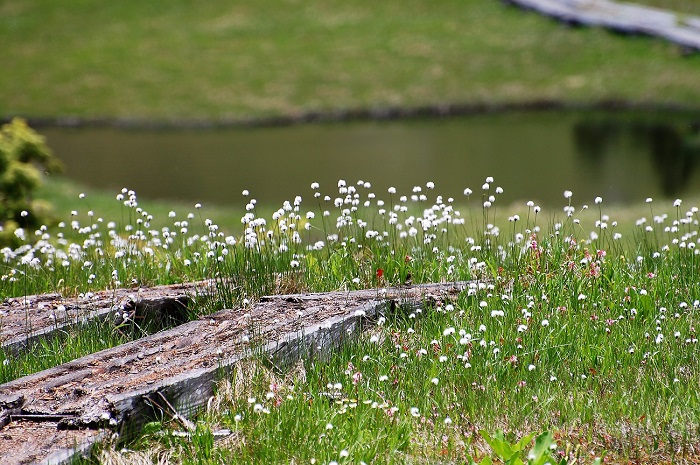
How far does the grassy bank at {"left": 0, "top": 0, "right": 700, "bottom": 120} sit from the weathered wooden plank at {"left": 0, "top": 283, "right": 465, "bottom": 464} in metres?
37.4

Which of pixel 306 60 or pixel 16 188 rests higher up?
pixel 306 60

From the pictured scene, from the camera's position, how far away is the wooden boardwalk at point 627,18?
46344 millimetres

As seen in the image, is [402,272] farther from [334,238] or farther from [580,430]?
[580,430]

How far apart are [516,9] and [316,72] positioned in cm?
1596

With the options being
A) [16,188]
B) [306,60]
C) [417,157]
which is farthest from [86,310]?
[306,60]

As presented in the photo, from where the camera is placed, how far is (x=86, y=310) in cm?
738

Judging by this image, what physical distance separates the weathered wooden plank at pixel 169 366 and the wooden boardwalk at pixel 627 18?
43115 mm

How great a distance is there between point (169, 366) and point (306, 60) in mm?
49014

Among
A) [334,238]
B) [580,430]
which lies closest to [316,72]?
[334,238]

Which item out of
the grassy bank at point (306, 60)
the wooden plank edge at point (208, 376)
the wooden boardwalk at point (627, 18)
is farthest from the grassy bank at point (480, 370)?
the wooden boardwalk at point (627, 18)

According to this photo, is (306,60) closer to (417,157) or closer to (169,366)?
(417,157)

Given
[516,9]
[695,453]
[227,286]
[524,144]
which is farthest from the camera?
[516,9]

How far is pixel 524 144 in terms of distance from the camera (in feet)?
111

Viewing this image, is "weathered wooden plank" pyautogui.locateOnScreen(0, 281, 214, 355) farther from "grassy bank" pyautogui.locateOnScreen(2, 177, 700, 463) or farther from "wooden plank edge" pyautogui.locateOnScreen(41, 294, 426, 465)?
"wooden plank edge" pyautogui.locateOnScreen(41, 294, 426, 465)
